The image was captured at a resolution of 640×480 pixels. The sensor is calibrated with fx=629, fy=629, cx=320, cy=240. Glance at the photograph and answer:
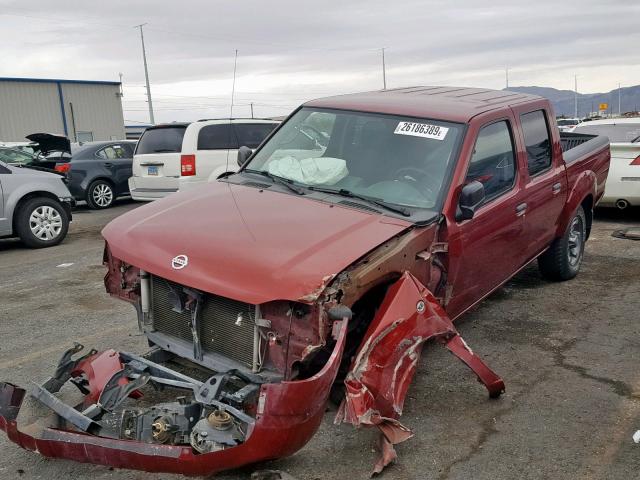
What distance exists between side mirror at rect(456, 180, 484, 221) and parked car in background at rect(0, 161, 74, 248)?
7.18m

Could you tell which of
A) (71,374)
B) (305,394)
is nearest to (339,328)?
(305,394)

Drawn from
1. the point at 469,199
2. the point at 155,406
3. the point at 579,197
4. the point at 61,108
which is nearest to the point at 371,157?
the point at 469,199

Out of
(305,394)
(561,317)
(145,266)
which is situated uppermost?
(145,266)

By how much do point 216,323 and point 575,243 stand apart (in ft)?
15.0

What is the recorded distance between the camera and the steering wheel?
13.4ft

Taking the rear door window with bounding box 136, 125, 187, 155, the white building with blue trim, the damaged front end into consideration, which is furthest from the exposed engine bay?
the white building with blue trim

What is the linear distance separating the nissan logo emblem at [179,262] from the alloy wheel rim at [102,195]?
1122 centimetres

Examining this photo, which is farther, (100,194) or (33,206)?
(100,194)

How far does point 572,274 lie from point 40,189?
7.36m

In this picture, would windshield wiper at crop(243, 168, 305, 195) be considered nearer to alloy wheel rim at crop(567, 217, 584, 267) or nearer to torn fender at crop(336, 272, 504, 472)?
torn fender at crop(336, 272, 504, 472)

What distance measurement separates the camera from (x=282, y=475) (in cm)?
305

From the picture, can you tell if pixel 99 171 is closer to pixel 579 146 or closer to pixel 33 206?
pixel 33 206

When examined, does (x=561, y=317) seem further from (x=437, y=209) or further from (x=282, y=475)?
(x=282, y=475)

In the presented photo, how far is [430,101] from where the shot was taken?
4.77m
